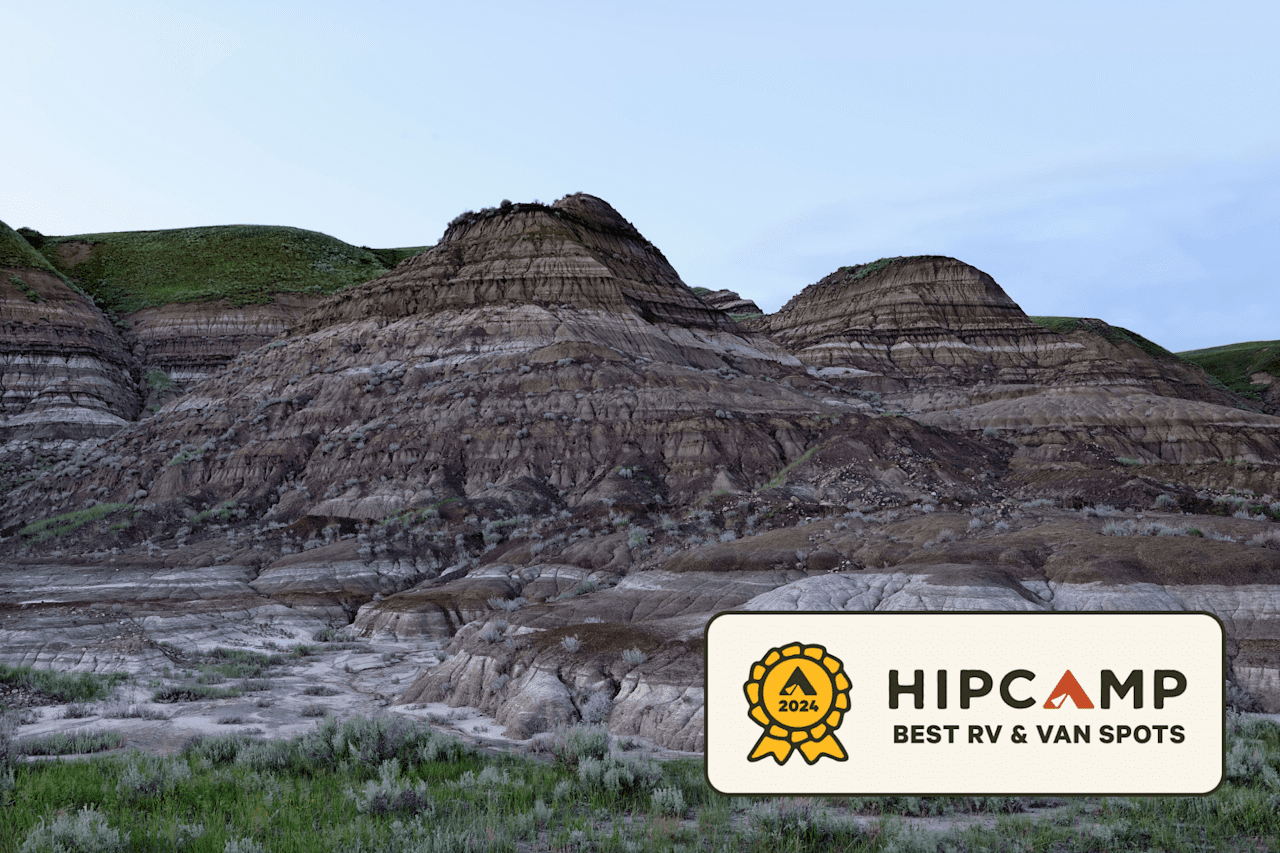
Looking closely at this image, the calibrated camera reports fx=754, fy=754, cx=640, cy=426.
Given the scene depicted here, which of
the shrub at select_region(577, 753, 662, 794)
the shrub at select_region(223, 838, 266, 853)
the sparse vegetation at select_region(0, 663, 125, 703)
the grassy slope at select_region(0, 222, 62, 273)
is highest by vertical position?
the grassy slope at select_region(0, 222, 62, 273)

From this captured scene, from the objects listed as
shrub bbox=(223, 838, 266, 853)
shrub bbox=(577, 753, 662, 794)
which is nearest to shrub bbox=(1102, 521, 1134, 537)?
shrub bbox=(577, 753, 662, 794)

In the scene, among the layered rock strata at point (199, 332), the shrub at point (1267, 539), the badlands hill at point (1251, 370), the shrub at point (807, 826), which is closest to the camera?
the shrub at point (807, 826)

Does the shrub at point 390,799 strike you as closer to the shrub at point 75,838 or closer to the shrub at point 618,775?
the shrub at point 618,775

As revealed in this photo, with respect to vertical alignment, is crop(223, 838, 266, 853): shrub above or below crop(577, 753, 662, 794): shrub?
above

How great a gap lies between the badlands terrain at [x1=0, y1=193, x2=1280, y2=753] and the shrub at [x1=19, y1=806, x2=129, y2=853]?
497 cm

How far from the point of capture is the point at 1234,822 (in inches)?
290

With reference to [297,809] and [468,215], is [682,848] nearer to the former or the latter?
[297,809]

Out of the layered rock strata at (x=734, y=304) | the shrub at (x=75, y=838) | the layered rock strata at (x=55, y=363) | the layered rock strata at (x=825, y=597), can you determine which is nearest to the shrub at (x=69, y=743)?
the shrub at (x=75, y=838)

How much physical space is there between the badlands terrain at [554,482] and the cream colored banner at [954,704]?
782 centimetres

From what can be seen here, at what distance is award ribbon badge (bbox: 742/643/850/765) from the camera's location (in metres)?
5.71

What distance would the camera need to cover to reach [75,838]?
265 inches

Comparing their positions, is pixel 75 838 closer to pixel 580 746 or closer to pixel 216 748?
pixel 216 748

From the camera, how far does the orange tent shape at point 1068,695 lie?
5582mm

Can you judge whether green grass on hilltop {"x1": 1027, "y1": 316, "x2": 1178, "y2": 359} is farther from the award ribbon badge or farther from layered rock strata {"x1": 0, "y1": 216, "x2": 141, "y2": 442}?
layered rock strata {"x1": 0, "y1": 216, "x2": 141, "y2": 442}
